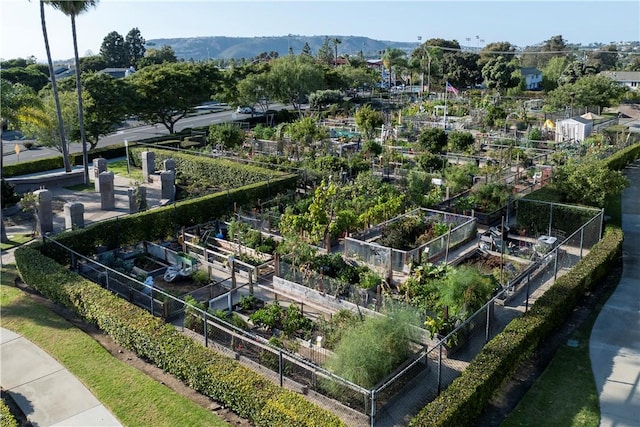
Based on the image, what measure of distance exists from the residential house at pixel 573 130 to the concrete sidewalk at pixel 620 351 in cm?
2186

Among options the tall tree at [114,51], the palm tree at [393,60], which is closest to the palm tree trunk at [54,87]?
the palm tree at [393,60]

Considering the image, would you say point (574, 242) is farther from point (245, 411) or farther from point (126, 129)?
point (126, 129)

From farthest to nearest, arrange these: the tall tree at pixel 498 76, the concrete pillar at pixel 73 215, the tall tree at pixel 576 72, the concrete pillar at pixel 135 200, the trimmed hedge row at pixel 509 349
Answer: the tall tree at pixel 498 76 < the tall tree at pixel 576 72 < the concrete pillar at pixel 135 200 < the concrete pillar at pixel 73 215 < the trimmed hedge row at pixel 509 349

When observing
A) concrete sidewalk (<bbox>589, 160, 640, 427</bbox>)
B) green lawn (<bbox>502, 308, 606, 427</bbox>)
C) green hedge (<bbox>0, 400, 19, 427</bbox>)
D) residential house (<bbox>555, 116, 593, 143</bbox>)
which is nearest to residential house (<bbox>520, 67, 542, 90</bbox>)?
residential house (<bbox>555, 116, 593, 143</bbox>)

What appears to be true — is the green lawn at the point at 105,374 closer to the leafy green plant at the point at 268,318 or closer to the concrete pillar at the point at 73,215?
the leafy green plant at the point at 268,318

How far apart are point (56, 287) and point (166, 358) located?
539cm

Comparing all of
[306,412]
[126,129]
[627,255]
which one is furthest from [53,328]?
[126,129]

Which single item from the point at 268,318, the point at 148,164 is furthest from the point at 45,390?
the point at 148,164

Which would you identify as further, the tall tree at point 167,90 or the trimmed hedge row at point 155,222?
the tall tree at point 167,90

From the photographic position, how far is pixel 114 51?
122562mm

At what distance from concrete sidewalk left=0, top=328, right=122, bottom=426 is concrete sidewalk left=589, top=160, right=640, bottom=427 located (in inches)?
396

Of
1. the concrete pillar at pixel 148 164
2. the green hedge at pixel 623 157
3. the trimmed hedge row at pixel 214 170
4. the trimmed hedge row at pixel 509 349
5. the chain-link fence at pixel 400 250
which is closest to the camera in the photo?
the trimmed hedge row at pixel 509 349

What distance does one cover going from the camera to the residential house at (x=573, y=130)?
3990 centimetres

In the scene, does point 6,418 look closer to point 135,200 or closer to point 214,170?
point 135,200
